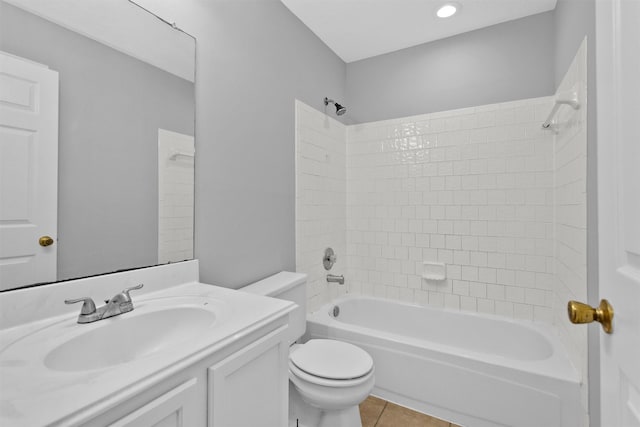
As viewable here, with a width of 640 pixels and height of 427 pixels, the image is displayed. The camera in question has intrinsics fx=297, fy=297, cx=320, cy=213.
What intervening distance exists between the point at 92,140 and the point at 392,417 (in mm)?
2150

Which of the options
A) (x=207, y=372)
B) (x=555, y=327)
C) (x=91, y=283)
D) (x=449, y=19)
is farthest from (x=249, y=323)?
(x=449, y=19)

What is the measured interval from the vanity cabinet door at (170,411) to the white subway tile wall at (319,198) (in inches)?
56.2

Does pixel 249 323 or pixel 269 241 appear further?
pixel 269 241

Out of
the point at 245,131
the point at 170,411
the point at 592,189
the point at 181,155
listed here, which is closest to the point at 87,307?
the point at 170,411

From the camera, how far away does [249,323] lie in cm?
94

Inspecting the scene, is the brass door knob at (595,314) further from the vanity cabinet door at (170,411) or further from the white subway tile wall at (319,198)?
the white subway tile wall at (319,198)

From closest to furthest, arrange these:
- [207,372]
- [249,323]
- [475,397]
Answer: [207,372] → [249,323] → [475,397]

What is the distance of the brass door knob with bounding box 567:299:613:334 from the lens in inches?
23.0

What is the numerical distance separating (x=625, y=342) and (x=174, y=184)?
151cm

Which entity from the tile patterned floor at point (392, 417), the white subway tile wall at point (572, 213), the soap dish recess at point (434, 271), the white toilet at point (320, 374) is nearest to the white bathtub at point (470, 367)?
the tile patterned floor at point (392, 417)

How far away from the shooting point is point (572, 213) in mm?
1687

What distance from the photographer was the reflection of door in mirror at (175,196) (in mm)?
1313

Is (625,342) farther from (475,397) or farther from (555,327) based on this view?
(555,327)

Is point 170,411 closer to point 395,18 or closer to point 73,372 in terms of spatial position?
point 73,372
